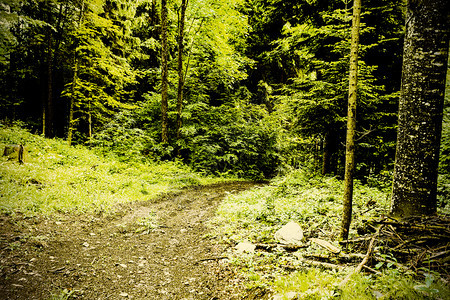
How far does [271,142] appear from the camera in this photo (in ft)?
61.6

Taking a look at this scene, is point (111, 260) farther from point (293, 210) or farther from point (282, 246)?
point (293, 210)

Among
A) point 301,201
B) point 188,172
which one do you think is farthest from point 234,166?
point 301,201

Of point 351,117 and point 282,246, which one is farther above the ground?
point 351,117

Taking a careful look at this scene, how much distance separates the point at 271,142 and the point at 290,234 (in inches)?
553

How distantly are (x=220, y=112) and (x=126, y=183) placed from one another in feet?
34.6

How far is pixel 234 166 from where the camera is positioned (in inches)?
662

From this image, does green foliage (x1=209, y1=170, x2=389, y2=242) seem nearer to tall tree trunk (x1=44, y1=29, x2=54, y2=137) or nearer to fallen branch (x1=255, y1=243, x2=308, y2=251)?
fallen branch (x1=255, y1=243, x2=308, y2=251)

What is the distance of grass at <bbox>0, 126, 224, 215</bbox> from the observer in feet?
21.6

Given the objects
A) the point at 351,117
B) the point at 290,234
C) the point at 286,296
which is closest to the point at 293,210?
the point at 290,234

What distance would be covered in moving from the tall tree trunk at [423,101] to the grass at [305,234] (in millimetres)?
1270

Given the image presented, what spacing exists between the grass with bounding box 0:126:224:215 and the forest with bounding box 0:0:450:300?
0.07m

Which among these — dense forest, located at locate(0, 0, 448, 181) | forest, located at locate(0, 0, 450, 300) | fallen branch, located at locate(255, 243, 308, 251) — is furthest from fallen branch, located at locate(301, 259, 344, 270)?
dense forest, located at locate(0, 0, 448, 181)

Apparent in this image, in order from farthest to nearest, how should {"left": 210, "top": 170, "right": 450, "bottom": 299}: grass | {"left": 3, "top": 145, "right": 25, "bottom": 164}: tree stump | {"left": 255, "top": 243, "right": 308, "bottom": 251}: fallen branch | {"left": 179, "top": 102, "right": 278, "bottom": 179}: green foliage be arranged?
{"left": 179, "top": 102, "right": 278, "bottom": 179}: green foliage, {"left": 3, "top": 145, "right": 25, "bottom": 164}: tree stump, {"left": 255, "top": 243, "right": 308, "bottom": 251}: fallen branch, {"left": 210, "top": 170, "right": 450, "bottom": 299}: grass

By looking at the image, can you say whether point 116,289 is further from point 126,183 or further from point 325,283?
point 126,183
